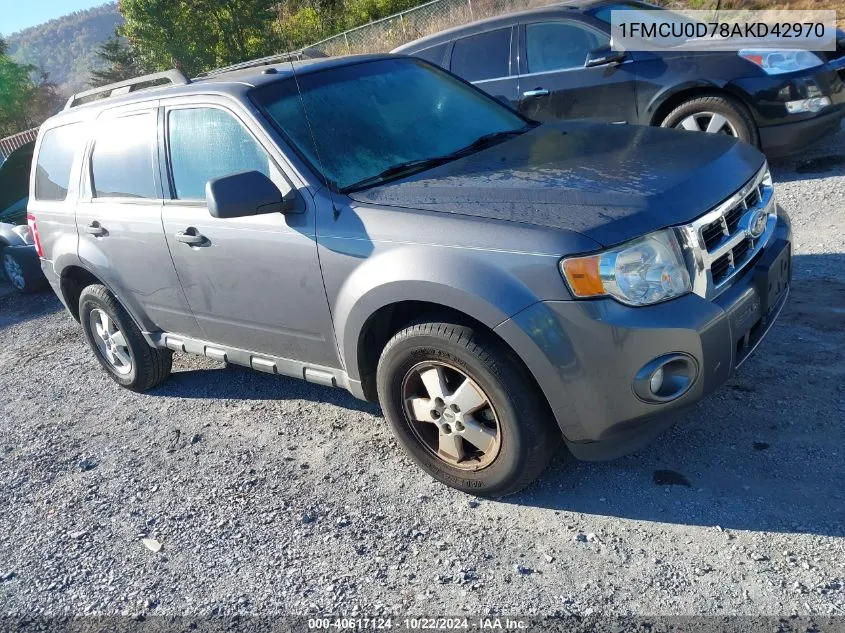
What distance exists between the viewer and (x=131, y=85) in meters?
4.78

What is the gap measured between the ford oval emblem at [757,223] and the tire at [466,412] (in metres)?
1.16

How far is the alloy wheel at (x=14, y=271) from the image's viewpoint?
27.6 feet

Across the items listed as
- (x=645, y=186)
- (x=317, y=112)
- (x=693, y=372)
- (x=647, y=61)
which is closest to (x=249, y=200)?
(x=317, y=112)

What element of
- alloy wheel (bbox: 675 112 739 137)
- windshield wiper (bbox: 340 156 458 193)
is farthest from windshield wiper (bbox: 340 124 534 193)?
alloy wheel (bbox: 675 112 739 137)

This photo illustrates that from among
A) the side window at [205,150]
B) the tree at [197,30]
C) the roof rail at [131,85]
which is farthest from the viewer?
the tree at [197,30]

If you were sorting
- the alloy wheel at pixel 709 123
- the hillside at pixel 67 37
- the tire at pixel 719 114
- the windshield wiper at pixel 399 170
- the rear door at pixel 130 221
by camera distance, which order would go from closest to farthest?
the windshield wiper at pixel 399 170
the rear door at pixel 130 221
the tire at pixel 719 114
the alloy wheel at pixel 709 123
the hillside at pixel 67 37

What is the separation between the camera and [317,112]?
368cm

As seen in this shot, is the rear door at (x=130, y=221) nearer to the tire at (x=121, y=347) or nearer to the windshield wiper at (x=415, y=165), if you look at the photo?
the tire at (x=121, y=347)

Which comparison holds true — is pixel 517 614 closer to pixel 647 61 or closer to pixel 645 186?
pixel 645 186

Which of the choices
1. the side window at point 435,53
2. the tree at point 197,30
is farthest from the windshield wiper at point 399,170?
the tree at point 197,30

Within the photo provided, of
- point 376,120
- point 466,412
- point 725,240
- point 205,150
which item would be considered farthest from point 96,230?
point 725,240

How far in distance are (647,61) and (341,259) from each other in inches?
187

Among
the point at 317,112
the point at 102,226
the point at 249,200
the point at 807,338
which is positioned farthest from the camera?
the point at 102,226

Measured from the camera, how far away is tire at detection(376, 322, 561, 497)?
2.93 meters
